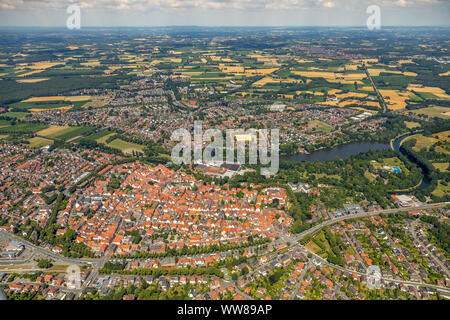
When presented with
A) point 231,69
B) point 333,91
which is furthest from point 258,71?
point 333,91

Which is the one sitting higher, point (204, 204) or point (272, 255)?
point (204, 204)

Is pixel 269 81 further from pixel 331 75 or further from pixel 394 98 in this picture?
pixel 394 98

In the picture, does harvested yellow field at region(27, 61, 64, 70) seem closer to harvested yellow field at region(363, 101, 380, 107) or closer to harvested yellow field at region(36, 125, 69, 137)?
harvested yellow field at region(36, 125, 69, 137)

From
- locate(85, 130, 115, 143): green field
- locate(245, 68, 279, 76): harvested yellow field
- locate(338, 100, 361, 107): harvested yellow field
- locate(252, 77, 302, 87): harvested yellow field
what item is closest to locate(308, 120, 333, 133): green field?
locate(338, 100, 361, 107): harvested yellow field

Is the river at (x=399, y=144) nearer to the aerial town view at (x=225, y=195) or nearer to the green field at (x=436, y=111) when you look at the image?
the aerial town view at (x=225, y=195)
